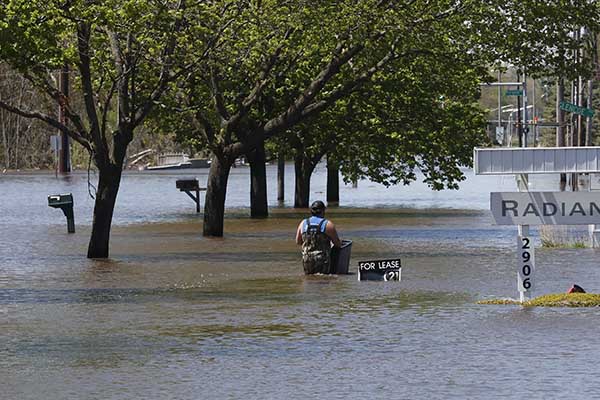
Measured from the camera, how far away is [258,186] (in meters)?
44.0

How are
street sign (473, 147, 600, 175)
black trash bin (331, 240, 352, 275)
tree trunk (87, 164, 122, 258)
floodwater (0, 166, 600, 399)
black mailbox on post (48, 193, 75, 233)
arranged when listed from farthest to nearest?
black mailbox on post (48, 193, 75, 233) → tree trunk (87, 164, 122, 258) → black trash bin (331, 240, 352, 275) → street sign (473, 147, 600, 175) → floodwater (0, 166, 600, 399)

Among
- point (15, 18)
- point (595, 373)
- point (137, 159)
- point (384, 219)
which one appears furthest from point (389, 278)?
point (137, 159)

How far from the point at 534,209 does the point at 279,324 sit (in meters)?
3.56

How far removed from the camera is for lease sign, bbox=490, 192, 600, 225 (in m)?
18.3

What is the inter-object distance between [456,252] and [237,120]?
6774 mm

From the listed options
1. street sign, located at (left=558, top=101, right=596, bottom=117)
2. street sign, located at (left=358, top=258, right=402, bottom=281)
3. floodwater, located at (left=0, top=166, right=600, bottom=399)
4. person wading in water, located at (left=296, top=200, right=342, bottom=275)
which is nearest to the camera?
floodwater, located at (left=0, top=166, right=600, bottom=399)

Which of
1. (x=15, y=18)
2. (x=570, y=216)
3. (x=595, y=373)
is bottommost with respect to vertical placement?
(x=595, y=373)

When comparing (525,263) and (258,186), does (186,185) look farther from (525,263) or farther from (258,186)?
A: (525,263)

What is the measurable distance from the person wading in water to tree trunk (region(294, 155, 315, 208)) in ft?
83.4

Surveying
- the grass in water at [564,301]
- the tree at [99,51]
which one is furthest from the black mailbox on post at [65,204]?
the grass in water at [564,301]

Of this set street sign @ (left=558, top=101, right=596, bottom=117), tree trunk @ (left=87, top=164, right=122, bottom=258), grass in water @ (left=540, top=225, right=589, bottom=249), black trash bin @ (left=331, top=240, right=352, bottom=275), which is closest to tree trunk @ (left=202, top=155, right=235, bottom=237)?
tree trunk @ (left=87, top=164, right=122, bottom=258)

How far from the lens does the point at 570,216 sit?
18547 mm

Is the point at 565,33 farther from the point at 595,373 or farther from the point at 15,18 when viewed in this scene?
the point at 595,373

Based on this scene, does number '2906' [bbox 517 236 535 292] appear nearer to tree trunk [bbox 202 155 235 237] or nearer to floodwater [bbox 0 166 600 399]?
floodwater [bbox 0 166 600 399]
